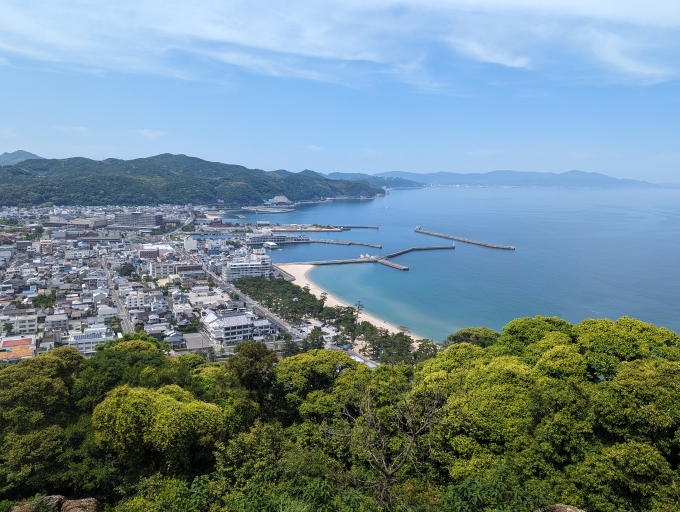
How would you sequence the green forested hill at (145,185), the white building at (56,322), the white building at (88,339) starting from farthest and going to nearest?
1. the green forested hill at (145,185)
2. the white building at (56,322)
3. the white building at (88,339)

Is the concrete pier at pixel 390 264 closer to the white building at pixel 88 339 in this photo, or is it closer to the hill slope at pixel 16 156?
the white building at pixel 88 339

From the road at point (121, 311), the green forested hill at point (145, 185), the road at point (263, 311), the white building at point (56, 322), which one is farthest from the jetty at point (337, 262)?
the green forested hill at point (145, 185)

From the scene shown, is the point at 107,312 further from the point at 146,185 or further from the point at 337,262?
the point at 146,185

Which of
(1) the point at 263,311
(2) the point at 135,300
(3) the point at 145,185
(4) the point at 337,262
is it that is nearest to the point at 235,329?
(1) the point at 263,311

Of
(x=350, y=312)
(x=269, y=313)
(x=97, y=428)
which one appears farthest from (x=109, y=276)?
(x=97, y=428)

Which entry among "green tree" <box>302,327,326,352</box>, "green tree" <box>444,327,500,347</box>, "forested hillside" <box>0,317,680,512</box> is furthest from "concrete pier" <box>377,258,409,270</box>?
"forested hillside" <box>0,317,680,512</box>

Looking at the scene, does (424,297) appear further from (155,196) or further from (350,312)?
(155,196)

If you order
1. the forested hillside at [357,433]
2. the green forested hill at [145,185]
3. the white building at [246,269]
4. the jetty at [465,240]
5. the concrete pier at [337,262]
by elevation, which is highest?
the green forested hill at [145,185]
